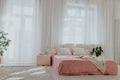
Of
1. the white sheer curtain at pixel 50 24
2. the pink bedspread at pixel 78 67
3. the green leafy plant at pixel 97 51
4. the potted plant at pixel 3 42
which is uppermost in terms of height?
the white sheer curtain at pixel 50 24

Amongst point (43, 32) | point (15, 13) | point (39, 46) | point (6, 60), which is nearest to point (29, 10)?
point (15, 13)

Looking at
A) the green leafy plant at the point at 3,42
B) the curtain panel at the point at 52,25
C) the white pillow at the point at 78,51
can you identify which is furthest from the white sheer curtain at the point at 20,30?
the white pillow at the point at 78,51

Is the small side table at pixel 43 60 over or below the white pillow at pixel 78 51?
below

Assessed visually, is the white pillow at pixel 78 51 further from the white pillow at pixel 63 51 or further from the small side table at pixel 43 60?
the small side table at pixel 43 60

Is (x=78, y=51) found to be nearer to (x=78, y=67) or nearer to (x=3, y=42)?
(x=78, y=67)

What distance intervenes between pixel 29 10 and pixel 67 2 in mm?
1649

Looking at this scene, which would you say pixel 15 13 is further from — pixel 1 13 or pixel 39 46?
pixel 39 46

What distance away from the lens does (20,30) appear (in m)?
7.16

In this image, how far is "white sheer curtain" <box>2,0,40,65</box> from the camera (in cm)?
708

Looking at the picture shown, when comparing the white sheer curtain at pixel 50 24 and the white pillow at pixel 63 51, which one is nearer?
the white pillow at pixel 63 51

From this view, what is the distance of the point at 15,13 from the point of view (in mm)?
7160

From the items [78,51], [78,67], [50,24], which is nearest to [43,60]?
[78,51]

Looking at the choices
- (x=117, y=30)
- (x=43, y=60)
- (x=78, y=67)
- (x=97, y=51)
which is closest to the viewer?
(x=78, y=67)

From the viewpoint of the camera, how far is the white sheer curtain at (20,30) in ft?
23.2
